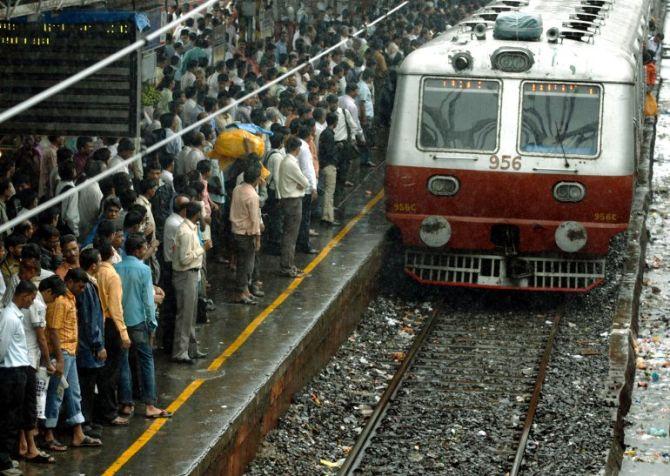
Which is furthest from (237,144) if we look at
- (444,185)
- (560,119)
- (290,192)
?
(560,119)

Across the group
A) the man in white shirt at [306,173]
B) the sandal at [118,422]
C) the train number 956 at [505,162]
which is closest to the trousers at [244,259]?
the man in white shirt at [306,173]

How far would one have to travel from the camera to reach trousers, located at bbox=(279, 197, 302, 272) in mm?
13875

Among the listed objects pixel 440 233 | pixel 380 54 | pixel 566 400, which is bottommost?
pixel 566 400

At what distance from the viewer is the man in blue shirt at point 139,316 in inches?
385

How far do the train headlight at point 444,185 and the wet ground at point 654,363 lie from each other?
240cm

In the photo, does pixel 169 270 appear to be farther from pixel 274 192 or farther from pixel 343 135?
pixel 343 135

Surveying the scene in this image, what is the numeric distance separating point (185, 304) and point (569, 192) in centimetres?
474

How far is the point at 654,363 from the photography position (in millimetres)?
13430

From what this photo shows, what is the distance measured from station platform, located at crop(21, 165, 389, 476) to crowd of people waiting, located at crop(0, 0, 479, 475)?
0.60ft

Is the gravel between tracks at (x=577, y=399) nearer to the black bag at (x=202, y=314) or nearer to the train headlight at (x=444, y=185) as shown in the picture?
the train headlight at (x=444, y=185)

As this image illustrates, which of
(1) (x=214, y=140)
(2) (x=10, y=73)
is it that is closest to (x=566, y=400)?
(1) (x=214, y=140)

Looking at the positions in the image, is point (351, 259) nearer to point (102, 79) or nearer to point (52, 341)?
point (102, 79)

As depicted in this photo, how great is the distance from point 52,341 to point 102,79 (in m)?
3.45

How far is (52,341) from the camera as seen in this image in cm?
896
